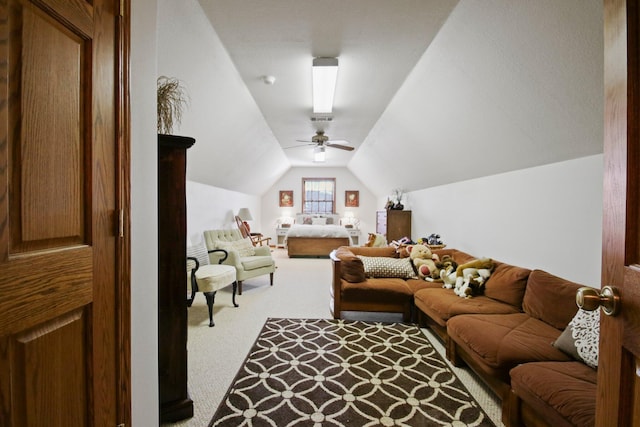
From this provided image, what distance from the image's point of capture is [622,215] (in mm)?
695

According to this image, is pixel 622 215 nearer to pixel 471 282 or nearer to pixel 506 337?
pixel 506 337

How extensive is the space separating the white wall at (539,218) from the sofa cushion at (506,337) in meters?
0.57

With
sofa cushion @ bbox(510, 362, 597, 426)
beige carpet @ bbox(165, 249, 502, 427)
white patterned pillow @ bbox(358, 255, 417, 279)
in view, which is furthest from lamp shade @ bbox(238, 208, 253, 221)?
sofa cushion @ bbox(510, 362, 597, 426)

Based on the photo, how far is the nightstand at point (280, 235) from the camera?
29.1 feet

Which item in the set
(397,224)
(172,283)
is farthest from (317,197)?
(172,283)

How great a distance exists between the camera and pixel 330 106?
355 cm

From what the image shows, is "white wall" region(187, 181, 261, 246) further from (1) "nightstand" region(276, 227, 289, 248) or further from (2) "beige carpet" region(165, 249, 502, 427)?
(1) "nightstand" region(276, 227, 289, 248)

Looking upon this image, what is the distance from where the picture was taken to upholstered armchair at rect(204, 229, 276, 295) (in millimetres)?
3971

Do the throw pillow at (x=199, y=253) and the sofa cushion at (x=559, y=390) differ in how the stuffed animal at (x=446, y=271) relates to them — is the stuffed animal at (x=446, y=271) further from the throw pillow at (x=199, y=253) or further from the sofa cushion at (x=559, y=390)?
the throw pillow at (x=199, y=253)

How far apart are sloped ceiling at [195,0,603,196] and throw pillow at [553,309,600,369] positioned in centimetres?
120

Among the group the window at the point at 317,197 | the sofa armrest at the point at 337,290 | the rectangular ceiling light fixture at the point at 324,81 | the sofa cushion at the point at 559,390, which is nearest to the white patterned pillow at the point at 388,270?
the sofa armrest at the point at 337,290

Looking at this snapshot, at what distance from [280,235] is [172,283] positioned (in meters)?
7.30

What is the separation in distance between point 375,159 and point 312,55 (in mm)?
3722

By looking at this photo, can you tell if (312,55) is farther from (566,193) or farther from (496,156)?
(566,193)
